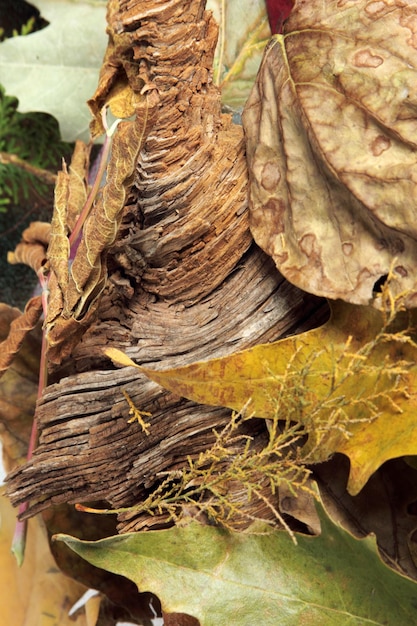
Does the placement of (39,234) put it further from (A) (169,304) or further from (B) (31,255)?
(A) (169,304)

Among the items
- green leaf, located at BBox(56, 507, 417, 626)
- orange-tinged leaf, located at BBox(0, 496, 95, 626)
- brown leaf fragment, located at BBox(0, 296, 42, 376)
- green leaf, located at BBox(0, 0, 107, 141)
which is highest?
green leaf, located at BBox(0, 0, 107, 141)

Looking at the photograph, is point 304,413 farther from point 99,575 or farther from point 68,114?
point 68,114

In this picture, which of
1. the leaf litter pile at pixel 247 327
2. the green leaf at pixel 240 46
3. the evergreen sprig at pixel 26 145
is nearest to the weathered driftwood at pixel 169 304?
the leaf litter pile at pixel 247 327

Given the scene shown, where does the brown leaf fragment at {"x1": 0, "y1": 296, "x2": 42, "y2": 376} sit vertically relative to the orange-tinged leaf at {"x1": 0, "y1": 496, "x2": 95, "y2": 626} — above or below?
above

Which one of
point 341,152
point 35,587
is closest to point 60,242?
point 341,152

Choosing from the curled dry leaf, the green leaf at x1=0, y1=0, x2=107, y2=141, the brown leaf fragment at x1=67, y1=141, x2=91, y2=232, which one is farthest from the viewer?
the green leaf at x1=0, y1=0, x2=107, y2=141

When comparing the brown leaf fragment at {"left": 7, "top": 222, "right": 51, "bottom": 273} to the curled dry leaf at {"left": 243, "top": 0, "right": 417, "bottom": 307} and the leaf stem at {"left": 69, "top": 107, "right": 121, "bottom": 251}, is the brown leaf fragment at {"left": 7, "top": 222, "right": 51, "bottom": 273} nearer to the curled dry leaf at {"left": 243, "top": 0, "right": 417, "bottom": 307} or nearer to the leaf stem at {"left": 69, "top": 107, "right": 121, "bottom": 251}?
the leaf stem at {"left": 69, "top": 107, "right": 121, "bottom": 251}

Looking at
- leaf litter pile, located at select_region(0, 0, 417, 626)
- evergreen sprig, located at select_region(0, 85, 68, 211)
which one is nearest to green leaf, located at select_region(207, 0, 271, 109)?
leaf litter pile, located at select_region(0, 0, 417, 626)
